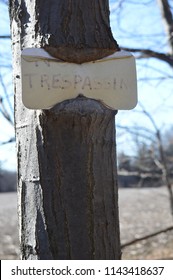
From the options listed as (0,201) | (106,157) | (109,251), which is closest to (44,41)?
(106,157)

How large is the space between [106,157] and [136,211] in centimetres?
1374

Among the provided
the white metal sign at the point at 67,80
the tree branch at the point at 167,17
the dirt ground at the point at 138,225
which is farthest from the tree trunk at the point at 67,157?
the dirt ground at the point at 138,225

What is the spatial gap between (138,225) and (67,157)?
35.0 ft

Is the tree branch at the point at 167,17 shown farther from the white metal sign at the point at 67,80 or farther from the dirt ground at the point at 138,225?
the white metal sign at the point at 67,80

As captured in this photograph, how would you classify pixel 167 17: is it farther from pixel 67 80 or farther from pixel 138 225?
pixel 138 225

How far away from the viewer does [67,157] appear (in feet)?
3.92

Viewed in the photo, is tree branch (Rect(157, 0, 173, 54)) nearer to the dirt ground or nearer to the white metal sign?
the dirt ground

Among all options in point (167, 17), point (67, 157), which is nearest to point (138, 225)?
point (167, 17)

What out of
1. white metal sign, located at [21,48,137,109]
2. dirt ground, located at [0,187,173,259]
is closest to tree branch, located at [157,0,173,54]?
dirt ground, located at [0,187,173,259]

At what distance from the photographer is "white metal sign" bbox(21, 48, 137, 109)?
3.94 ft

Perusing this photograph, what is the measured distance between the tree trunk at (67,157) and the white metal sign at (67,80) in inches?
0.8

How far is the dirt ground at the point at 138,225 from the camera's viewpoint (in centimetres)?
773

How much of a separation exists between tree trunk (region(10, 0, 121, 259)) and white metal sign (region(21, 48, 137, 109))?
22 mm
